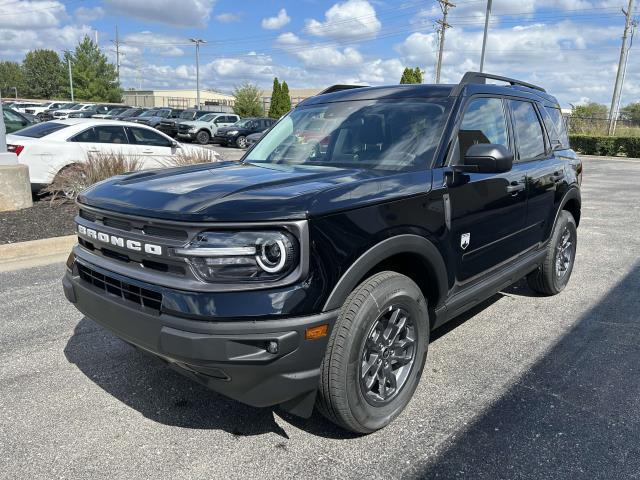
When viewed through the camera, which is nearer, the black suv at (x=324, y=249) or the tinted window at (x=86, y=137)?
the black suv at (x=324, y=249)

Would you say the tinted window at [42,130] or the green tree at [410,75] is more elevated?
the green tree at [410,75]

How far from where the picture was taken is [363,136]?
356cm

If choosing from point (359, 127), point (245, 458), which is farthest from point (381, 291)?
point (359, 127)

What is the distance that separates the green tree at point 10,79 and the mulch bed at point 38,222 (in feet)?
372

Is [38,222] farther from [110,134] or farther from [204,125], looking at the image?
[204,125]

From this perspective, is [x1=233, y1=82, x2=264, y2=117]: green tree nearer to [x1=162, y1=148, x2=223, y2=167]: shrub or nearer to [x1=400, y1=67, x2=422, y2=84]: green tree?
[x1=400, y1=67, x2=422, y2=84]: green tree

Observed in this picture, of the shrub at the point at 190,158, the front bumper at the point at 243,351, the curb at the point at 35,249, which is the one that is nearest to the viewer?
the front bumper at the point at 243,351

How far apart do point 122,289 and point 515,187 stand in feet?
9.38

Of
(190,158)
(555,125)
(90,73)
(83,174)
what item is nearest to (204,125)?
(190,158)

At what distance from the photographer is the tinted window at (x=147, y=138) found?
425 inches

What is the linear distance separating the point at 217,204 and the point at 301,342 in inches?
28.9

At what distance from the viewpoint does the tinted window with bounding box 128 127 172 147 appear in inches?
425

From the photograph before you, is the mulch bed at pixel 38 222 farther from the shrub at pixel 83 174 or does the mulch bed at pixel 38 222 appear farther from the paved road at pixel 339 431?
the paved road at pixel 339 431

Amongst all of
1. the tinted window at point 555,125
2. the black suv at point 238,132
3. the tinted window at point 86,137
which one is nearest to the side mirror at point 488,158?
the tinted window at point 555,125
